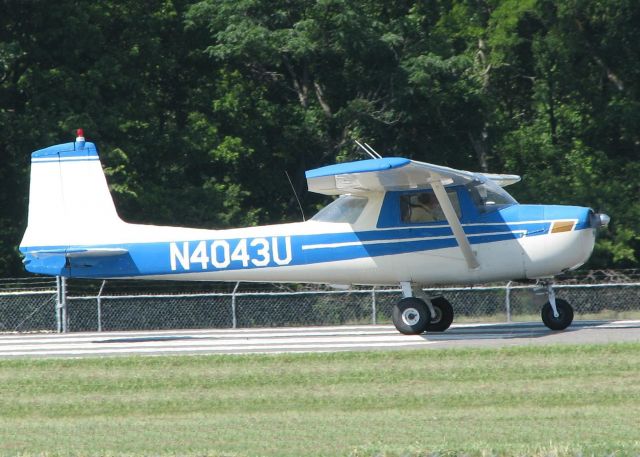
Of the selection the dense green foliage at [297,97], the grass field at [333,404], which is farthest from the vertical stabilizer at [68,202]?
the dense green foliage at [297,97]

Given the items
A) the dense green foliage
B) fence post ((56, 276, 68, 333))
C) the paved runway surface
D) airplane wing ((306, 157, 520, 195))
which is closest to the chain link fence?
fence post ((56, 276, 68, 333))

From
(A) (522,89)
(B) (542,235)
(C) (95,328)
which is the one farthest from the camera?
(A) (522,89)

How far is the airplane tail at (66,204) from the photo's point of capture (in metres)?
16.4

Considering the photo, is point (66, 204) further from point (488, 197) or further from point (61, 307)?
point (488, 197)

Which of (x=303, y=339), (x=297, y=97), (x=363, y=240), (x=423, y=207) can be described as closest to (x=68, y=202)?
(x=303, y=339)

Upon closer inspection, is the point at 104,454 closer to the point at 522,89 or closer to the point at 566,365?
the point at 566,365

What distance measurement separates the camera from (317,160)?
2920cm

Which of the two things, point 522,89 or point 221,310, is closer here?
point 221,310

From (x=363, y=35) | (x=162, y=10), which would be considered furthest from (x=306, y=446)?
(x=162, y=10)

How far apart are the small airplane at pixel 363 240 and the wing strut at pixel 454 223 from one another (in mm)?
16

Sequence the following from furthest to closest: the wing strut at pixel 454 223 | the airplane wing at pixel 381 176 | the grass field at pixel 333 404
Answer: the wing strut at pixel 454 223 < the airplane wing at pixel 381 176 < the grass field at pixel 333 404

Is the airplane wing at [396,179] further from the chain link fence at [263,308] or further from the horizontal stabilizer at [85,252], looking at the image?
the chain link fence at [263,308]

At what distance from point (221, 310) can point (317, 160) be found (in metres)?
8.88

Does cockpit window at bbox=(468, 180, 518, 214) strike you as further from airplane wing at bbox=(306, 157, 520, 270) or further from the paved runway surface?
the paved runway surface
